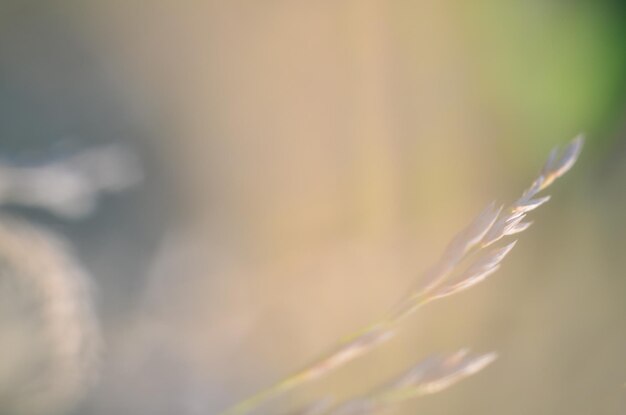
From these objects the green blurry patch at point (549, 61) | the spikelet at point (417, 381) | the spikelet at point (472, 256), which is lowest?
the spikelet at point (417, 381)

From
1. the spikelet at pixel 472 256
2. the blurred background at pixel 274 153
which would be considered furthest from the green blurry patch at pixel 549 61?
the spikelet at pixel 472 256

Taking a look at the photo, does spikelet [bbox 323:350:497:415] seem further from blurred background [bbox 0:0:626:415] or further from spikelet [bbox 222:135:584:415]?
blurred background [bbox 0:0:626:415]

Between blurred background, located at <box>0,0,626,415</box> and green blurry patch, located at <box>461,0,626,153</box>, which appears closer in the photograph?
blurred background, located at <box>0,0,626,415</box>

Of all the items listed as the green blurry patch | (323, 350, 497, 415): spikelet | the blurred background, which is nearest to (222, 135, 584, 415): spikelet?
(323, 350, 497, 415): spikelet

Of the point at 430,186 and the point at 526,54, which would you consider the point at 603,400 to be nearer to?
the point at 430,186

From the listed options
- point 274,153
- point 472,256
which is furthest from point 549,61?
point 472,256

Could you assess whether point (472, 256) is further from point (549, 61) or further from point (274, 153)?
point (549, 61)

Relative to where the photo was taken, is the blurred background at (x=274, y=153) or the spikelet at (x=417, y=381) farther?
the blurred background at (x=274, y=153)

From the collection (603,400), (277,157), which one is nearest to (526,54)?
(277,157)

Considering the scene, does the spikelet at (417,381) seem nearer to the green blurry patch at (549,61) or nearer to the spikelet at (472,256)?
the spikelet at (472,256)
